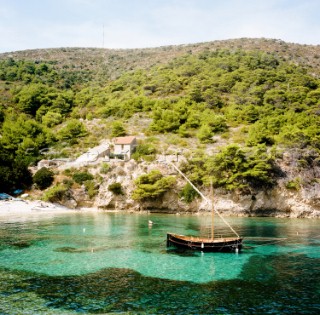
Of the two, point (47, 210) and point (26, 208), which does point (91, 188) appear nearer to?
point (47, 210)

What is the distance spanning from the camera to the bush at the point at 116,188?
6543 cm

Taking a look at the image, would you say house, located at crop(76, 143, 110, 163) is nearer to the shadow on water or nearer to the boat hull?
A: the boat hull

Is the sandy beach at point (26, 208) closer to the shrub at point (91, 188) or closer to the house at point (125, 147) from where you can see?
the shrub at point (91, 188)

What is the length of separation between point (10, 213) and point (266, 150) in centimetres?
4825

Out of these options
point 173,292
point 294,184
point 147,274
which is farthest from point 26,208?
point 294,184

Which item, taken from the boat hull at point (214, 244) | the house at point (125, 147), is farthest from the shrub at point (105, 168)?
the boat hull at point (214, 244)

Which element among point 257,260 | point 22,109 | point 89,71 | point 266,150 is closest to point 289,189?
point 266,150

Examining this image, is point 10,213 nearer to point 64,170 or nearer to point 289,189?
point 64,170

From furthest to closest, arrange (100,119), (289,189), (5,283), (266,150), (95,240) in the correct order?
(100,119)
(266,150)
(289,189)
(95,240)
(5,283)

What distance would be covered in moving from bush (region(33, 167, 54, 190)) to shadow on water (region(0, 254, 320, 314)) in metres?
46.2

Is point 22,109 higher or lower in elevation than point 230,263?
higher

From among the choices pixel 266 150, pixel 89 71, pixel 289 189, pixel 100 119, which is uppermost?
pixel 89 71

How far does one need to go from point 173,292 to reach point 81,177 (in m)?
50.9

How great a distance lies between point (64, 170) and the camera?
7194 cm
